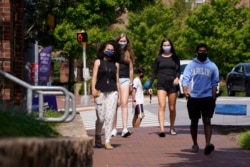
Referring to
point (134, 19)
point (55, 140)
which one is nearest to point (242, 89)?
point (134, 19)

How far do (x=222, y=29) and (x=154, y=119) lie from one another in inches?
1178

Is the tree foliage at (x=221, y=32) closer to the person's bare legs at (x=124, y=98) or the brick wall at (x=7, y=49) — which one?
the person's bare legs at (x=124, y=98)

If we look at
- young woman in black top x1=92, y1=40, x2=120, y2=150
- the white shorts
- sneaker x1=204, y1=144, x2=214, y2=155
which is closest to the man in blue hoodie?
sneaker x1=204, y1=144, x2=214, y2=155

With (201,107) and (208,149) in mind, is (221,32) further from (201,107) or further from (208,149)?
(208,149)

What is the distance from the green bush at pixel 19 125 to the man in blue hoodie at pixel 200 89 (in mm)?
4520

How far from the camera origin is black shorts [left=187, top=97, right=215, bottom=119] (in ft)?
40.6

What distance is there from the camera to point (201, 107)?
1246 cm

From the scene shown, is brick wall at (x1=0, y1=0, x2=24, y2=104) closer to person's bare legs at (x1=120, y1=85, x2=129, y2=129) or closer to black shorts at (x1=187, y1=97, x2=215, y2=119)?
person's bare legs at (x1=120, y1=85, x2=129, y2=129)

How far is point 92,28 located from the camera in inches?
1672

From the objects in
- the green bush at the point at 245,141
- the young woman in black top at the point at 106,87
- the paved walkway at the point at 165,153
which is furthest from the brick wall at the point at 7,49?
the green bush at the point at 245,141

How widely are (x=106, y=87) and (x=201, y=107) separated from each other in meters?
1.51

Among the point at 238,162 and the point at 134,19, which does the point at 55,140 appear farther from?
the point at 134,19

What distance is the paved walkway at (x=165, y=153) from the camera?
10.8m

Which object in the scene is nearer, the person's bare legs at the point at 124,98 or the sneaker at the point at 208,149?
the sneaker at the point at 208,149
